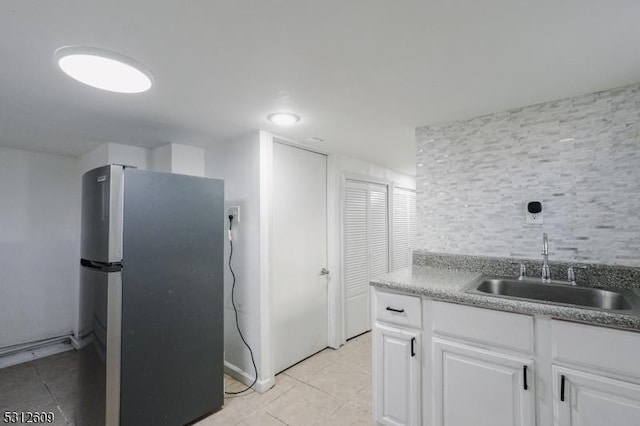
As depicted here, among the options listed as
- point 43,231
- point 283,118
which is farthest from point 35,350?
point 283,118

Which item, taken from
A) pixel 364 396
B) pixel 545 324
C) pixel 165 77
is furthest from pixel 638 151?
pixel 165 77

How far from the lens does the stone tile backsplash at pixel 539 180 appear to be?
1.56 m

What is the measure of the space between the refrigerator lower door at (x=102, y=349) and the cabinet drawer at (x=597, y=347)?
2.17 meters

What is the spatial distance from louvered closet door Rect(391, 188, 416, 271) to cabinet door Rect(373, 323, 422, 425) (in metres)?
2.33

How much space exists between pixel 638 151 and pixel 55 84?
10.2 ft

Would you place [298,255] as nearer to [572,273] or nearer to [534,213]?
[534,213]

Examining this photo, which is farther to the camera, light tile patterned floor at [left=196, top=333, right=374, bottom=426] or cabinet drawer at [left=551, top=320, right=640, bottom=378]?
light tile patterned floor at [left=196, top=333, right=374, bottom=426]

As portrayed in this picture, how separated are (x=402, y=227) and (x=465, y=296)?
284cm

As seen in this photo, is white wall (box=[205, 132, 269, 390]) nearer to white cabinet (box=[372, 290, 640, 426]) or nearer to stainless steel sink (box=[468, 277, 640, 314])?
white cabinet (box=[372, 290, 640, 426])

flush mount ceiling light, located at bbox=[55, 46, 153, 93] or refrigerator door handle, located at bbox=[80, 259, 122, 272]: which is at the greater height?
flush mount ceiling light, located at bbox=[55, 46, 153, 93]

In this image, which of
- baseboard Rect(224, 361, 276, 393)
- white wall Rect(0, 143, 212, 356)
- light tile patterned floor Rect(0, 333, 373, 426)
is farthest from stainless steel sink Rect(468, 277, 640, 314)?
white wall Rect(0, 143, 212, 356)

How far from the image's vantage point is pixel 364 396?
7.14ft

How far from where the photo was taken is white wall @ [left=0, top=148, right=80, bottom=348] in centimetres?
279

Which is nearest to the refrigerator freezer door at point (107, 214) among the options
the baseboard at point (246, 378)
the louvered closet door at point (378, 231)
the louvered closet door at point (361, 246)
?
the baseboard at point (246, 378)
